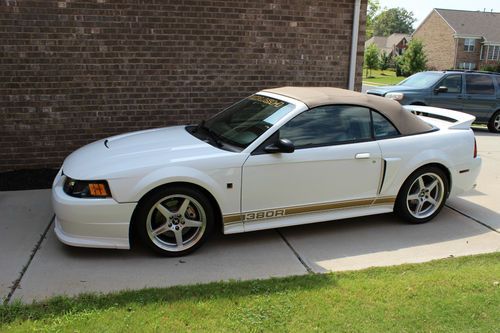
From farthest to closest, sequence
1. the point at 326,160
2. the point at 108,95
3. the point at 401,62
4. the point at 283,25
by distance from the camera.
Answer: the point at 401,62 → the point at 283,25 → the point at 108,95 → the point at 326,160

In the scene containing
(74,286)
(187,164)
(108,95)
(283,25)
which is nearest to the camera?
(74,286)

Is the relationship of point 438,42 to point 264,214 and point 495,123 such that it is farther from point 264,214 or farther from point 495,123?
point 264,214

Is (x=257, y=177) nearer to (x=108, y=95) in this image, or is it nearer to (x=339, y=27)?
(x=108, y=95)

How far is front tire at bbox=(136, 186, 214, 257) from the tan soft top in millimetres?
1560

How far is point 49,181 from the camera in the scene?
21.4 ft

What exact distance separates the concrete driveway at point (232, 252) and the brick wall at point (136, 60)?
168cm

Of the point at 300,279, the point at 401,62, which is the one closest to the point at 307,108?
the point at 300,279

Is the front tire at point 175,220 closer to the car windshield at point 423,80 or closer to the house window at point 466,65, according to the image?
the car windshield at point 423,80

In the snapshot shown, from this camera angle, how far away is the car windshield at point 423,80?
1292cm

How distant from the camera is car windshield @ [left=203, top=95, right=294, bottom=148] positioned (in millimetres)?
4633

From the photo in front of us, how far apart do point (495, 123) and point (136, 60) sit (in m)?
10.9

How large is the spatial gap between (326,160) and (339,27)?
4.01m

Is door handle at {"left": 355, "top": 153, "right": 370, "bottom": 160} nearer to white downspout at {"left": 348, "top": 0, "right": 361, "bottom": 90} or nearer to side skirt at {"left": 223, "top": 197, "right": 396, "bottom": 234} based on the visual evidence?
side skirt at {"left": 223, "top": 197, "right": 396, "bottom": 234}

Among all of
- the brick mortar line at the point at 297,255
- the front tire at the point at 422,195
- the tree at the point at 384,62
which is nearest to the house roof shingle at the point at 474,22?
the tree at the point at 384,62
